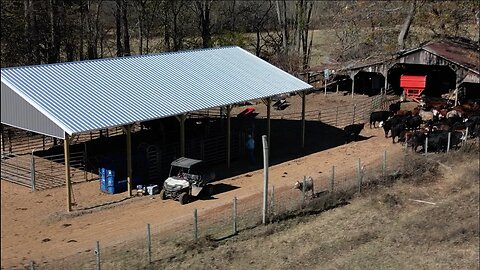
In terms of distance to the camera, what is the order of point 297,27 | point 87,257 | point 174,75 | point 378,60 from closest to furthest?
point 87,257
point 174,75
point 378,60
point 297,27

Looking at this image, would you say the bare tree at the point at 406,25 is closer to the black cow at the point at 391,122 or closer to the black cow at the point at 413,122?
the black cow at the point at 413,122

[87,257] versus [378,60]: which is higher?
[378,60]

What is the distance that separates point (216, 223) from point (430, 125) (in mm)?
14793

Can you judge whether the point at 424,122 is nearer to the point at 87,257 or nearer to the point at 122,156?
the point at 122,156

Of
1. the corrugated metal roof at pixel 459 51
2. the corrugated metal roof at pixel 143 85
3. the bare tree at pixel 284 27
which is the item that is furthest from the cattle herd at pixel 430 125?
the bare tree at pixel 284 27

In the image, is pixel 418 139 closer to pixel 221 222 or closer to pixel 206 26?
pixel 221 222

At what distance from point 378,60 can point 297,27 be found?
17004 millimetres

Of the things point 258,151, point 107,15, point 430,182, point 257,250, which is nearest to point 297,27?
point 107,15

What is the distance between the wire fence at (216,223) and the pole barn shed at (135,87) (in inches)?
141

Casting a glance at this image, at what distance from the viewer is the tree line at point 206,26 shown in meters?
36.1

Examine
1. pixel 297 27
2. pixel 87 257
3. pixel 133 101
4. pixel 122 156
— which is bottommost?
pixel 87 257

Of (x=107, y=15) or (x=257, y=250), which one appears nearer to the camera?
(x=257, y=250)

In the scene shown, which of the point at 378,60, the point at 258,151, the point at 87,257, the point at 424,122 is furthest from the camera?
the point at 378,60

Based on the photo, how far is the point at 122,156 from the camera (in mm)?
22109
